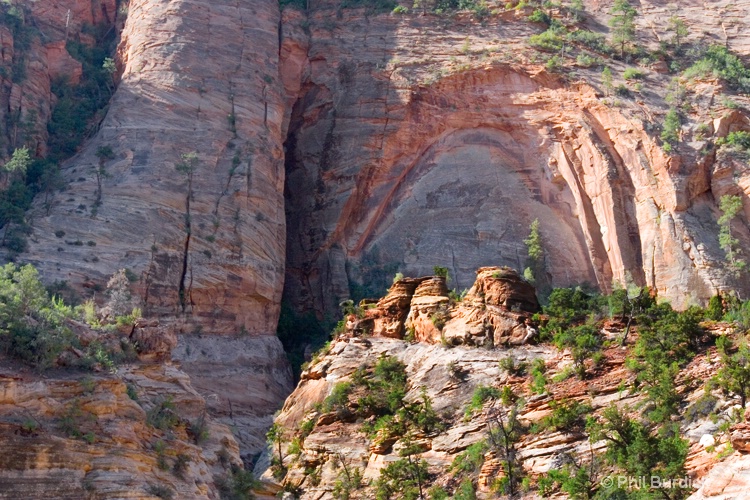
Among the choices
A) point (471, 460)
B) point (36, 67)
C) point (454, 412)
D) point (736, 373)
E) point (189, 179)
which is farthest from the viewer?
point (36, 67)

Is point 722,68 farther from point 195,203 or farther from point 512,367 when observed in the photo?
point 195,203

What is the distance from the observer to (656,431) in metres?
33.7

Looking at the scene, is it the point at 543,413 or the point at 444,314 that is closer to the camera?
the point at 543,413

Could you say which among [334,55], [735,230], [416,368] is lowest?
[416,368]

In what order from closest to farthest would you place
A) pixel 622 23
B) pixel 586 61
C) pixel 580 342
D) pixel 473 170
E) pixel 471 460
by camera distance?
pixel 471 460 → pixel 580 342 → pixel 473 170 → pixel 586 61 → pixel 622 23

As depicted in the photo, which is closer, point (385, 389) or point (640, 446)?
point (640, 446)

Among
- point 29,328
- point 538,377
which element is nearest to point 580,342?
point 538,377

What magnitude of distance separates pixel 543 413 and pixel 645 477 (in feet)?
18.6

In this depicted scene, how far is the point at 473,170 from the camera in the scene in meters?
54.4

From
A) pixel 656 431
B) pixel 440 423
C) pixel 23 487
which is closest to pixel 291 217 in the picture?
pixel 440 423

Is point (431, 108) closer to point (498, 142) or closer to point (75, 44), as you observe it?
point (498, 142)

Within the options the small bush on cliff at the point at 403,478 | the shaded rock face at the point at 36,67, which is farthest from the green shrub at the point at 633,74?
the shaded rock face at the point at 36,67

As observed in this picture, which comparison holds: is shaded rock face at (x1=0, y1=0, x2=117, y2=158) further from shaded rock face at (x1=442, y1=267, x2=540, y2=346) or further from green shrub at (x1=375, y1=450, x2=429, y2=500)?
green shrub at (x1=375, y1=450, x2=429, y2=500)

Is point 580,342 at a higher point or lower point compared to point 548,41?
lower
